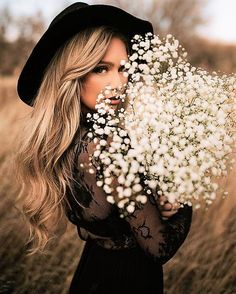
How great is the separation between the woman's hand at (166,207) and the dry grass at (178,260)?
170cm

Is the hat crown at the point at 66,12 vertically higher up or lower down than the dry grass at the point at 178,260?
higher up

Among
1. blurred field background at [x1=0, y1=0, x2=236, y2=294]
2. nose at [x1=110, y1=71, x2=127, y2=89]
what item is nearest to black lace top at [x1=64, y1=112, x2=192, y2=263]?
nose at [x1=110, y1=71, x2=127, y2=89]

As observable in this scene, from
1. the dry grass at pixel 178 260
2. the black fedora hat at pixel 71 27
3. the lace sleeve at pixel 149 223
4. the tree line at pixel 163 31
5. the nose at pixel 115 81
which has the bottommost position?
the dry grass at pixel 178 260

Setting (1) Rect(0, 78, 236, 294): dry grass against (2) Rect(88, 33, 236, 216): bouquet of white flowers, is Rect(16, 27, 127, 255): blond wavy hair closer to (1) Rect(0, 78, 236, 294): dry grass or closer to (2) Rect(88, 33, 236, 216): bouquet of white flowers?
(2) Rect(88, 33, 236, 216): bouquet of white flowers

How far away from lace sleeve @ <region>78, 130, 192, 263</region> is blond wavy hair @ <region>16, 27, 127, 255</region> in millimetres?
147

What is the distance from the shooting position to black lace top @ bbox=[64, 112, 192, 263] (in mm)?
2119

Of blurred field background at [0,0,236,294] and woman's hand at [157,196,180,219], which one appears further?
blurred field background at [0,0,236,294]

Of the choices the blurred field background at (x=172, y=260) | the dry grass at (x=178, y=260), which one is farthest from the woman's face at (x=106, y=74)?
the dry grass at (x=178, y=260)

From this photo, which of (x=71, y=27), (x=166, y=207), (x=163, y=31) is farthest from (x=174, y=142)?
(x=163, y=31)

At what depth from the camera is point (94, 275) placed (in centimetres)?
251

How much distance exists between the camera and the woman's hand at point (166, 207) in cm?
202

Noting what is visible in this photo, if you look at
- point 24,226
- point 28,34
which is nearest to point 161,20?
point 28,34

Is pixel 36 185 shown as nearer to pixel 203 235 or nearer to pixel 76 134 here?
pixel 76 134

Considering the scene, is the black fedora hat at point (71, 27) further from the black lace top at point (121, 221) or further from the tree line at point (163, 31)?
the tree line at point (163, 31)
